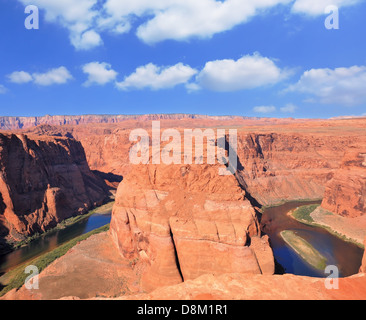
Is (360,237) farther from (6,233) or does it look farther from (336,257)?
(6,233)

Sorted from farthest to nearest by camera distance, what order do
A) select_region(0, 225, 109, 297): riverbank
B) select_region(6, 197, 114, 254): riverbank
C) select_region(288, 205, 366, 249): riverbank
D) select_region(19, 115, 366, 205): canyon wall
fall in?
select_region(19, 115, 366, 205): canyon wall → select_region(288, 205, 366, 249): riverbank → select_region(6, 197, 114, 254): riverbank → select_region(0, 225, 109, 297): riverbank

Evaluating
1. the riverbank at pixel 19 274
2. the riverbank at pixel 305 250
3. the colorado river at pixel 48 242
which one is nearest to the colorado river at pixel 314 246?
the riverbank at pixel 305 250

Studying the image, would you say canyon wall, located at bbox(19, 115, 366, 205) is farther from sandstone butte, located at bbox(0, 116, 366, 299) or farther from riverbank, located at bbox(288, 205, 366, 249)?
sandstone butte, located at bbox(0, 116, 366, 299)

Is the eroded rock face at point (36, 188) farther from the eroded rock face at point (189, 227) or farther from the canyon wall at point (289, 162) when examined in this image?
the canyon wall at point (289, 162)

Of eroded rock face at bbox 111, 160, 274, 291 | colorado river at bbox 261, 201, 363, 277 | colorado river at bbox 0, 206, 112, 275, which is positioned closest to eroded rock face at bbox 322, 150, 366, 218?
colorado river at bbox 261, 201, 363, 277

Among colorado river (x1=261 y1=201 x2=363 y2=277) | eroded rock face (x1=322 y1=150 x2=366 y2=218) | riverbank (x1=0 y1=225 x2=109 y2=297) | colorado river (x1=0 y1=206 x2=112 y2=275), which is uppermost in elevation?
eroded rock face (x1=322 y1=150 x2=366 y2=218)
